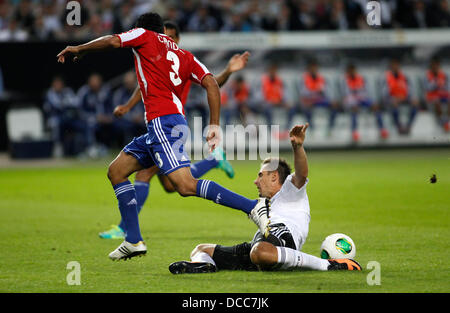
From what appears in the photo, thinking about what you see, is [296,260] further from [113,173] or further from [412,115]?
[412,115]

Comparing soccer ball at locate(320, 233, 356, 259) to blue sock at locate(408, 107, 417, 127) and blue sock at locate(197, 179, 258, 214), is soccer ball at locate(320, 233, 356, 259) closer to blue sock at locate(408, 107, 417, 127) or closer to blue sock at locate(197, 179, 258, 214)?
blue sock at locate(197, 179, 258, 214)

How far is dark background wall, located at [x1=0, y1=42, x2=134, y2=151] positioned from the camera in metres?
18.6

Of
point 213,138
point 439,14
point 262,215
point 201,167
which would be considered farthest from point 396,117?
point 262,215

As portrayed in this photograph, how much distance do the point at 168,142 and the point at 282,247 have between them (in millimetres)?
1367

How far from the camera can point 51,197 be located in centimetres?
1173

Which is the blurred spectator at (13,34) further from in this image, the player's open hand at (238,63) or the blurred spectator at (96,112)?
the player's open hand at (238,63)

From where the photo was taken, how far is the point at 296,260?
5.55 metres

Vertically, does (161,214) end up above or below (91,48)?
below

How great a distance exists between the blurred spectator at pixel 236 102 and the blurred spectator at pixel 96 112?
3.05 meters

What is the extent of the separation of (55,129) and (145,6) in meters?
4.53

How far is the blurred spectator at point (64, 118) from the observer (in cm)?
1817

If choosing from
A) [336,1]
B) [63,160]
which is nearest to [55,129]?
[63,160]

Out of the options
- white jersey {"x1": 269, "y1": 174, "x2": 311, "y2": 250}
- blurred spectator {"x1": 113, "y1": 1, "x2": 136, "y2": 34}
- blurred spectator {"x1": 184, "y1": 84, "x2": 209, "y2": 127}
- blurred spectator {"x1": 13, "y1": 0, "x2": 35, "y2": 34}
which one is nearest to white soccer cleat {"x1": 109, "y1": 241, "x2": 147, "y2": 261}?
white jersey {"x1": 269, "y1": 174, "x2": 311, "y2": 250}
